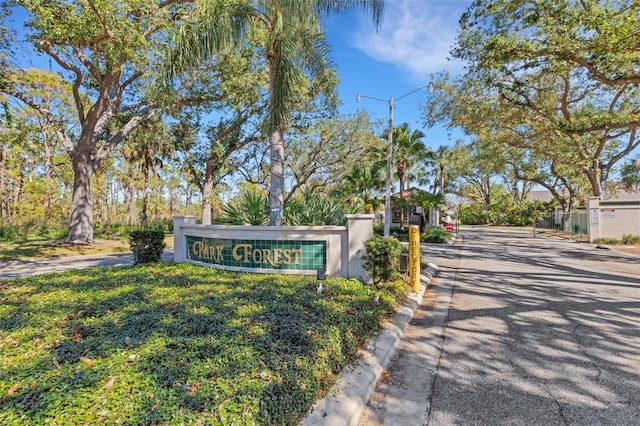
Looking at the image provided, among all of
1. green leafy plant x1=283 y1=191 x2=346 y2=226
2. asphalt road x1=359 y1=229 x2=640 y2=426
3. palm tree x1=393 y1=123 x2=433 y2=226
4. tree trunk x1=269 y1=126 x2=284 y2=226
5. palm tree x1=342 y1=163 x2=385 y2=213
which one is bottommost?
asphalt road x1=359 y1=229 x2=640 y2=426

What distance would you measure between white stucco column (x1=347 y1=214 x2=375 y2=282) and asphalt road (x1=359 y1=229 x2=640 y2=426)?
52.5 inches

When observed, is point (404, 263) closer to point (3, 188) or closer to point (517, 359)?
point (517, 359)

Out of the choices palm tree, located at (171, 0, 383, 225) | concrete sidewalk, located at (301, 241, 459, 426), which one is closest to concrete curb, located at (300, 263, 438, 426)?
concrete sidewalk, located at (301, 241, 459, 426)

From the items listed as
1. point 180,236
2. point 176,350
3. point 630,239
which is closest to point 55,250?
point 180,236

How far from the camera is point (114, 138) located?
13.9 meters

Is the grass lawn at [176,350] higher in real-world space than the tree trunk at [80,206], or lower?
lower

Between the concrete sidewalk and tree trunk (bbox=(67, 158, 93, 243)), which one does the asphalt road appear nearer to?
the concrete sidewalk

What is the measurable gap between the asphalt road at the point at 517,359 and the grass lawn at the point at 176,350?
70 centimetres

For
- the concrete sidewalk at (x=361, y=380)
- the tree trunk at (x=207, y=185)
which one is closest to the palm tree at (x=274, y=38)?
the concrete sidewalk at (x=361, y=380)

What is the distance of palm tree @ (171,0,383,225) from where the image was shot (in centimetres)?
657

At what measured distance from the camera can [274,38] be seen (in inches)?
262

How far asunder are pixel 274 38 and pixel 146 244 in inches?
242

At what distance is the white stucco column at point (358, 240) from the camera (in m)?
6.04

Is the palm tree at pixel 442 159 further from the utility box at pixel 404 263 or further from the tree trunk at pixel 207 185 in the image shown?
the utility box at pixel 404 263
